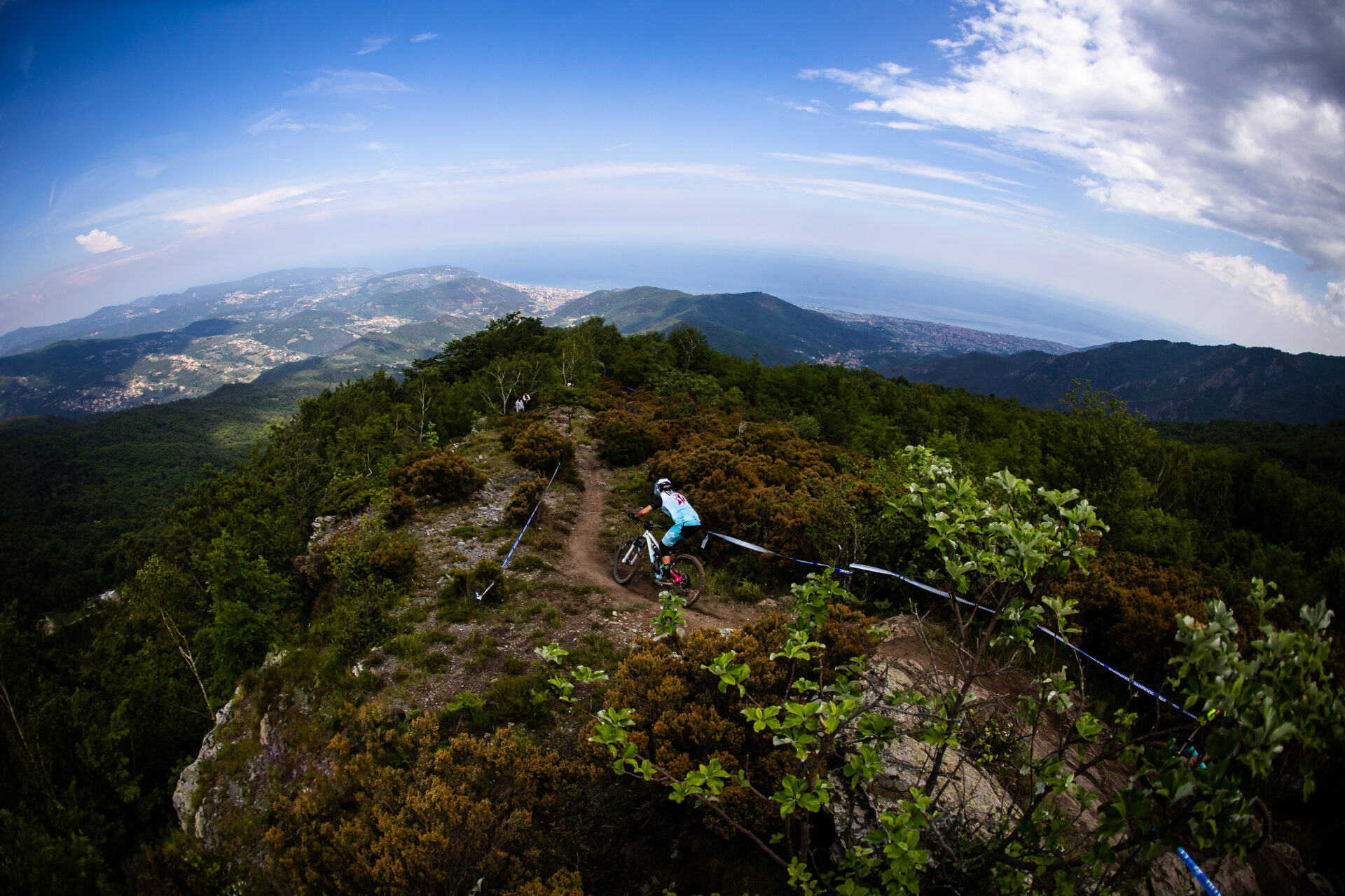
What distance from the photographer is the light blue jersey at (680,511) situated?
10.1 metres

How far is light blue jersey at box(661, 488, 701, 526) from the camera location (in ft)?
33.3

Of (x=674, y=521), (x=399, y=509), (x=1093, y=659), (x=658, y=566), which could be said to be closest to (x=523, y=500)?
(x=399, y=509)

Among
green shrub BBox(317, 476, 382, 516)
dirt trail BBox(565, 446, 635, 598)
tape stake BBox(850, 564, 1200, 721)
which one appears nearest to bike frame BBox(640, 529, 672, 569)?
dirt trail BBox(565, 446, 635, 598)

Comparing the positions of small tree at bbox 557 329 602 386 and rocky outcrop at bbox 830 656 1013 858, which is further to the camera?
small tree at bbox 557 329 602 386

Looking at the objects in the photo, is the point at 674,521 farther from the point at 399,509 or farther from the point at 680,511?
the point at 399,509

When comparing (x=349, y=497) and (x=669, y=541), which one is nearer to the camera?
(x=669, y=541)

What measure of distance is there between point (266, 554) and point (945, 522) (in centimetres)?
1784

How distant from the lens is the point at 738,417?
24.2 m

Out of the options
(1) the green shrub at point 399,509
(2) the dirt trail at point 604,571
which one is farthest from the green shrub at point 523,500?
(1) the green shrub at point 399,509

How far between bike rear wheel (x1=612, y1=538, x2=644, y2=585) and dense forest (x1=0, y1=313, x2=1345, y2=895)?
1.85 metres

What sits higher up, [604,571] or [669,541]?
[669,541]

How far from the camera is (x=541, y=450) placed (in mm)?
16859

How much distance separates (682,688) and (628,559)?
16.9ft

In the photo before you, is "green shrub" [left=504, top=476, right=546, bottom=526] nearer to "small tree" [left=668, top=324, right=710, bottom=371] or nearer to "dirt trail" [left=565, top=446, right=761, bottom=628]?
"dirt trail" [left=565, top=446, right=761, bottom=628]
